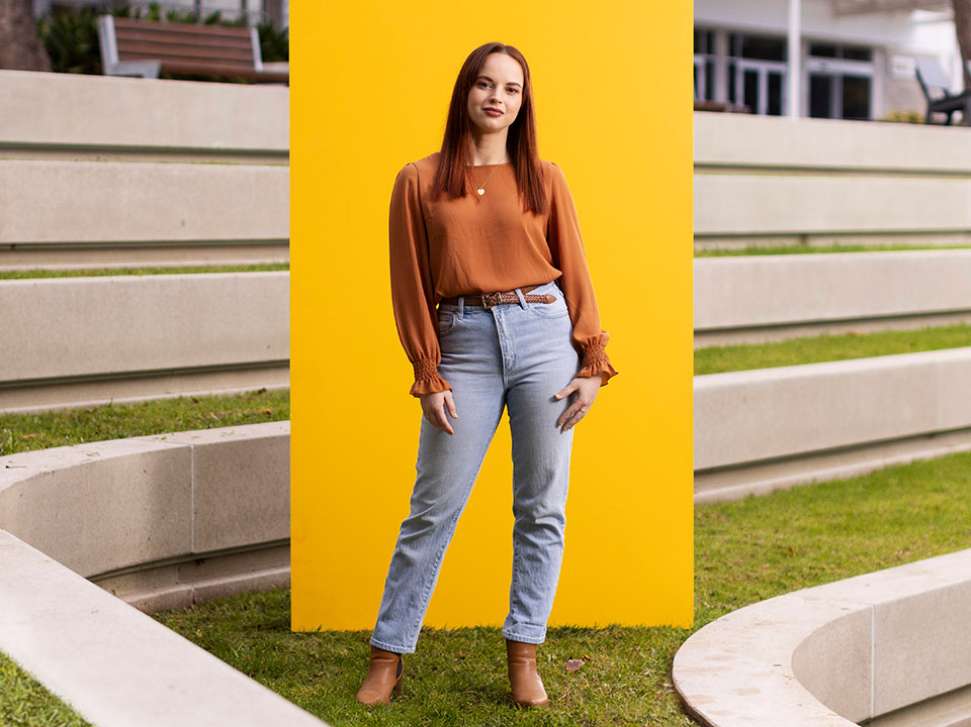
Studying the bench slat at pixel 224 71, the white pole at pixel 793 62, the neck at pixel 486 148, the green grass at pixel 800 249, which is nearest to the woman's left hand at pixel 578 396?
the neck at pixel 486 148

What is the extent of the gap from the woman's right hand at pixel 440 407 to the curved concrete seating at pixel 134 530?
0.93 meters

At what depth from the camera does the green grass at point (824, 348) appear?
8.33m

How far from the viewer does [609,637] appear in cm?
461

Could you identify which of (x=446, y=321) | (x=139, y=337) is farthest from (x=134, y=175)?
(x=446, y=321)

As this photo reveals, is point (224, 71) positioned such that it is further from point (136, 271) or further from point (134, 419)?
point (134, 419)

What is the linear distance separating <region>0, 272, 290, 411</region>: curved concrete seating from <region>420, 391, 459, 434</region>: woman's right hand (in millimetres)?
3299

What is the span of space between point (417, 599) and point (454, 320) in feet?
2.55

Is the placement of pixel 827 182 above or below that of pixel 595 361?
above

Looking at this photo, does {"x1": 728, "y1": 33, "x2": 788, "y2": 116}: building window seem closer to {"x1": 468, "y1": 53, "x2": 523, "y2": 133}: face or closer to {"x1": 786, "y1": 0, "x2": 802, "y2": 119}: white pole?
{"x1": 786, "y1": 0, "x2": 802, "y2": 119}: white pole

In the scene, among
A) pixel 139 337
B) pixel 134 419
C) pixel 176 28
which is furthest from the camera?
pixel 176 28

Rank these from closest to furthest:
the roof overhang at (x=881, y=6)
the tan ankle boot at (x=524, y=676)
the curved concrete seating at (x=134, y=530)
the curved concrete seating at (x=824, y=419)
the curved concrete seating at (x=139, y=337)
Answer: the curved concrete seating at (x=134, y=530) → the tan ankle boot at (x=524, y=676) → the curved concrete seating at (x=139, y=337) → the curved concrete seating at (x=824, y=419) → the roof overhang at (x=881, y=6)

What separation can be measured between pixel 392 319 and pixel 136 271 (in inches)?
123

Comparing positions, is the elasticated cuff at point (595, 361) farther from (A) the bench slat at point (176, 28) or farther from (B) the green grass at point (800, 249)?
(A) the bench slat at point (176, 28)

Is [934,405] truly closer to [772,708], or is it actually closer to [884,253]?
[884,253]
